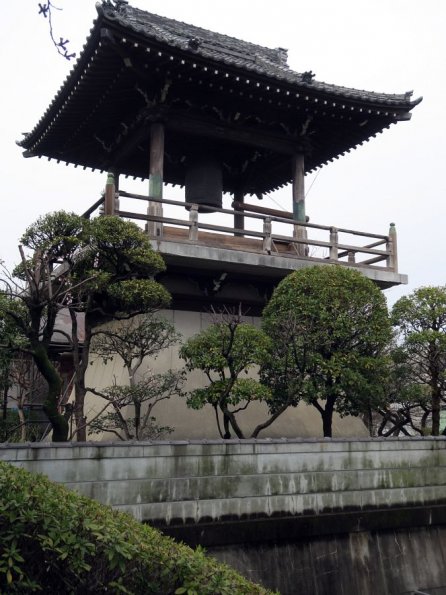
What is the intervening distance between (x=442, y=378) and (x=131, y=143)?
1035cm

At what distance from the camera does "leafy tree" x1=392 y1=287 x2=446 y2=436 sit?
46.1 ft

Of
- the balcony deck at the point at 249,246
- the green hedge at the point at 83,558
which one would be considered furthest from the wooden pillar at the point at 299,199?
the green hedge at the point at 83,558

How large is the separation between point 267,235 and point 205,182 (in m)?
3.22

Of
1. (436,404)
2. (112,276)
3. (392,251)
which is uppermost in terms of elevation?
(392,251)

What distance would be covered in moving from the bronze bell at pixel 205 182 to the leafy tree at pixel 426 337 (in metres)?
6.00

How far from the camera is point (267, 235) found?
592 inches

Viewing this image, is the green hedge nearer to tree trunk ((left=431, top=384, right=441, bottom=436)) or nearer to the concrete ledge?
the concrete ledge

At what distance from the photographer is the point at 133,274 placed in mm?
12250

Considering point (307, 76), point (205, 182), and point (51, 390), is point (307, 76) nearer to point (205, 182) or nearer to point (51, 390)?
point (205, 182)

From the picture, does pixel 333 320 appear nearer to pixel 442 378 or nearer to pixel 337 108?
pixel 442 378

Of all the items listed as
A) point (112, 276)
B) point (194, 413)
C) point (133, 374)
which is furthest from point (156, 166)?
point (194, 413)

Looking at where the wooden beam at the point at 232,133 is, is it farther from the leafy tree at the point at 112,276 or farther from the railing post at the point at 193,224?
the leafy tree at the point at 112,276

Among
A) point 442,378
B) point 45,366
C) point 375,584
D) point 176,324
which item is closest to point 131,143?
point 176,324

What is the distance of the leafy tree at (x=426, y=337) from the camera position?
14.1 m
